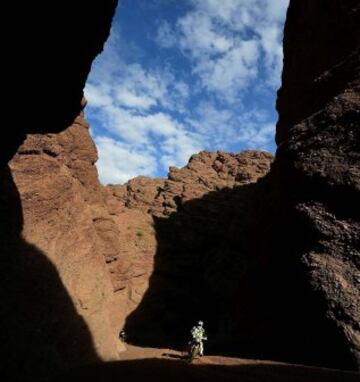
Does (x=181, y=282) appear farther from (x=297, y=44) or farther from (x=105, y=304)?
(x=297, y=44)

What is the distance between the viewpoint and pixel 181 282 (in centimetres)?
4156

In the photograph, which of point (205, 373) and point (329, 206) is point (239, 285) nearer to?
point (329, 206)

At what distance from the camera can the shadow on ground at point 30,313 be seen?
15844mm

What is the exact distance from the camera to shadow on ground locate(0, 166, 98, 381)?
1584cm

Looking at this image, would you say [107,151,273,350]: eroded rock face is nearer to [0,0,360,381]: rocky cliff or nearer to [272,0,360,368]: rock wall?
[0,0,360,381]: rocky cliff

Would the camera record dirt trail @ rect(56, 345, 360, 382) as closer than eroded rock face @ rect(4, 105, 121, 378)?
Yes

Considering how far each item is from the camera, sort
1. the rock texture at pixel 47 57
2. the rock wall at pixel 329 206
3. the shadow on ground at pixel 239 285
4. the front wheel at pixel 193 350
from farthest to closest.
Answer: the front wheel at pixel 193 350 < the shadow on ground at pixel 239 285 < the rock wall at pixel 329 206 < the rock texture at pixel 47 57

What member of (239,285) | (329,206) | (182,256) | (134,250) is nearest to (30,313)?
(239,285)

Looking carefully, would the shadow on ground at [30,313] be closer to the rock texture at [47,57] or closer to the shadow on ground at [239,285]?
the rock texture at [47,57]

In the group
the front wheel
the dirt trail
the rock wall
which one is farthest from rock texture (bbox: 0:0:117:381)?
the rock wall

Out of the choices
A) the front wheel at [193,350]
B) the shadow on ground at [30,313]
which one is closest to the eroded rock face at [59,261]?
the shadow on ground at [30,313]

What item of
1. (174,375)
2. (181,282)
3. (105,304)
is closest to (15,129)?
(174,375)

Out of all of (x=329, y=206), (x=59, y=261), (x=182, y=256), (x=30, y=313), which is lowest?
(x=30, y=313)

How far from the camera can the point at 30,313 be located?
1816cm
